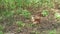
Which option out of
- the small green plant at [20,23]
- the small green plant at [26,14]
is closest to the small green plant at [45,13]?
the small green plant at [26,14]

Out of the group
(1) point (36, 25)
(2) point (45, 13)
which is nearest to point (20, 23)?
(1) point (36, 25)

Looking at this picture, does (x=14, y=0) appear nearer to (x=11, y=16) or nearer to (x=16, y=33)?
(x=11, y=16)

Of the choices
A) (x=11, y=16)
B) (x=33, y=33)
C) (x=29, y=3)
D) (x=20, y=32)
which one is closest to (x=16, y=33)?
(x=20, y=32)

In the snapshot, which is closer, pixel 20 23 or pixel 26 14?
pixel 20 23

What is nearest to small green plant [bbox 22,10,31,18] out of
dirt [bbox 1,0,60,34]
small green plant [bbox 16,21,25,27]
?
dirt [bbox 1,0,60,34]

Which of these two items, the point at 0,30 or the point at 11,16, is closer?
the point at 0,30

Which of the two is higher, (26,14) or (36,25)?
(26,14)

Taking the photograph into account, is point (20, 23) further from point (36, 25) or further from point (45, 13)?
point (45, 13)

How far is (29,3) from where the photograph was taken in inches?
193

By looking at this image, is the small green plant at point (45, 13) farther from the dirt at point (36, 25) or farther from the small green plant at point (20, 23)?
the small green plant at point (20, 23)

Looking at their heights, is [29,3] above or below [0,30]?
above

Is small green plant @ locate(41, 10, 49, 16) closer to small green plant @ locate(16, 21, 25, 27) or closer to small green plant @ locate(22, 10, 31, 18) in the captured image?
small green plant @ locate(22, 10, 31, 18)

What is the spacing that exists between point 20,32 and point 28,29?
0.65 ft

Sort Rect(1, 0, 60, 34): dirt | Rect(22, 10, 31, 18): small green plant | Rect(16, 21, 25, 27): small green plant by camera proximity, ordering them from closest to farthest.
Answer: Rect(1, 0, 60, 34): dirt
Rect(16, 21, 25, 27): small green plant
Rect(22, 10, 31, 18): small green plant
